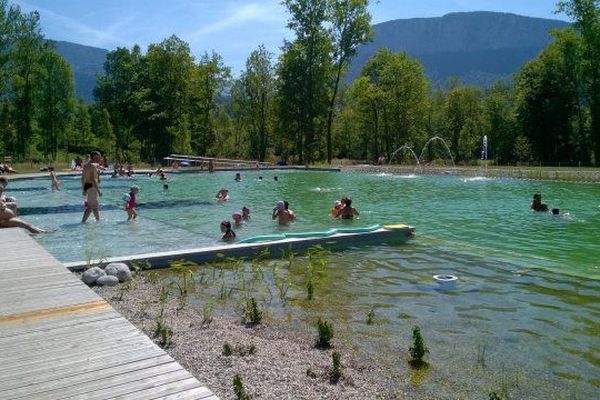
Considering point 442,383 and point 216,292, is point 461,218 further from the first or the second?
point 442,383

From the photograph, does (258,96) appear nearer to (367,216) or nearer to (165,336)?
(367,216)

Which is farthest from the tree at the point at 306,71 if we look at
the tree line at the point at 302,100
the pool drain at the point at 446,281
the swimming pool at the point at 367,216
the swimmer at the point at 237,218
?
the pool drain at the point at 446,281

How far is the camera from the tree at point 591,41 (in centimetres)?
4928

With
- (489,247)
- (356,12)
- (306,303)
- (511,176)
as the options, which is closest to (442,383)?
(306,303)

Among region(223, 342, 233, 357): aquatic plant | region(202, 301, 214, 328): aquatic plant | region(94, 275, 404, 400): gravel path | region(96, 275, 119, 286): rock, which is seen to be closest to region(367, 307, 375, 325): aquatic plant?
region(94, 275, 404, 400): gravel path

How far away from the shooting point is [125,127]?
72000 millimetres

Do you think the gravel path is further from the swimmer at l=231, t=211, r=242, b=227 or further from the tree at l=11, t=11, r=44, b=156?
the tree at l=11, t=11, r=44, b=156

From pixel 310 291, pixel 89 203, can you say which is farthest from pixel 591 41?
pixel 310 291

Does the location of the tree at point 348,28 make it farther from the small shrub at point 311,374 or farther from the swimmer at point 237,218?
the small shrub at point 311,374

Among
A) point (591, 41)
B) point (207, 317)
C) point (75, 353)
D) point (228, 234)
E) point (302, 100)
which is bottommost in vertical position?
point (207, 317)

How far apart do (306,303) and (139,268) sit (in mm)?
3345

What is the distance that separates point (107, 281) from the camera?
838 cm

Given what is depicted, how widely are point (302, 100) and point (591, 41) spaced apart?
28.7 m

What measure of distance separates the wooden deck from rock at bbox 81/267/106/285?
930 mm
